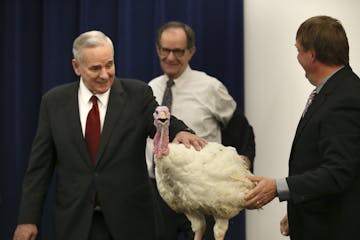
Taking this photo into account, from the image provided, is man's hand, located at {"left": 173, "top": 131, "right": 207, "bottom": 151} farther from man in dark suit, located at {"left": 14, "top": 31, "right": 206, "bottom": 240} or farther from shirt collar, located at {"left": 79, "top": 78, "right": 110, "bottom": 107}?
shirt collar, located at {"left": 79, "top": 78, "right": 110, "bottom": 107}

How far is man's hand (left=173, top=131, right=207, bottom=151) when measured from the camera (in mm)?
2609

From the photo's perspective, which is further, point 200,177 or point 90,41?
point 90,41

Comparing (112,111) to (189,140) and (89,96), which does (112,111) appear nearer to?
(89,96)

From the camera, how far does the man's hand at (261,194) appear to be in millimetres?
2475

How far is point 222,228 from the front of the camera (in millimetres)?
2621

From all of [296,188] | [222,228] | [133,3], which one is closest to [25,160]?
[133,3]

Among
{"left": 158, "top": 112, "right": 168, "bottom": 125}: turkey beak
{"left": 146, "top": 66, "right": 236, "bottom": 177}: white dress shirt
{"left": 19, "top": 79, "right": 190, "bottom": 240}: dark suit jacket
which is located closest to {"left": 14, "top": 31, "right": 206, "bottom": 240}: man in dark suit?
{"left": 19, "top": 79, "right": 190, "bottom": 240}: dark suit jacket

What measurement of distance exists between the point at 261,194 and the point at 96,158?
0.68 meters

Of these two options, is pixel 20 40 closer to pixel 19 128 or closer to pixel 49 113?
pixel 19 128

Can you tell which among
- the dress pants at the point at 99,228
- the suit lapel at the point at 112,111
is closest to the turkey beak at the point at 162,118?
the suit lapel at the point at 112,111

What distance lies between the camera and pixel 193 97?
12.0ft

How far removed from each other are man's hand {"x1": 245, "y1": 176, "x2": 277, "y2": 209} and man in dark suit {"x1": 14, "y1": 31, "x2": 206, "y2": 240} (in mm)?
286

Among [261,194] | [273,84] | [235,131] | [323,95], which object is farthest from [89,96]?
[273,84]

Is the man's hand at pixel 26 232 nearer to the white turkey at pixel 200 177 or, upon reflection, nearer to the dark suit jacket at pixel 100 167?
the dark suit jacket at pixel 100 167
